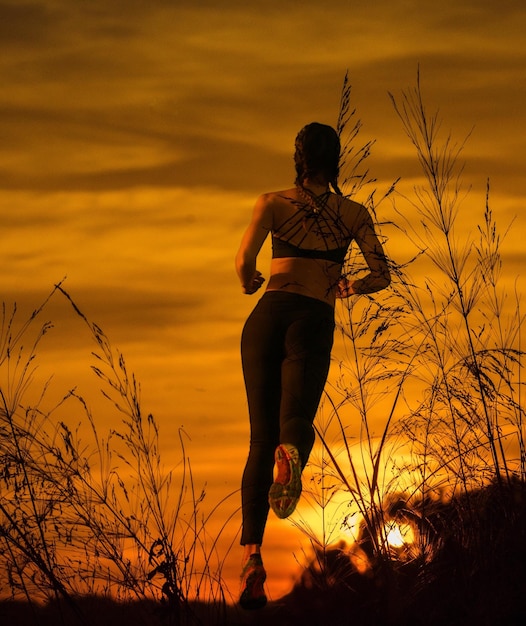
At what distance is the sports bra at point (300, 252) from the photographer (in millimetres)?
4922

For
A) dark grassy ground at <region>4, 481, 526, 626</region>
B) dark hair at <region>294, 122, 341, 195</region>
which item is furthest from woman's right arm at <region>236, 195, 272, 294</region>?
dark grassy ground at <region>4, 481, 526, 626</region>

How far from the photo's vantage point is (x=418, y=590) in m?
4.34

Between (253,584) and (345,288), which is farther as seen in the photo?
(345,288)

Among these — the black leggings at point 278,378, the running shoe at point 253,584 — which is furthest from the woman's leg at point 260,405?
the running shoe at point 253,584

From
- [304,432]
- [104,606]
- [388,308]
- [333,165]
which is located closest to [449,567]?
[304,432]

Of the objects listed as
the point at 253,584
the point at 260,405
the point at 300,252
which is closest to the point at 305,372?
the point at 260,405

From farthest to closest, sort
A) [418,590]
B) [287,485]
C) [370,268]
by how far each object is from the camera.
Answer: [370,268] → [287,485] → [418,590]

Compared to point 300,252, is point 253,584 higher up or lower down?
lower down

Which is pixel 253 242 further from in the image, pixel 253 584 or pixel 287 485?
pixel 253 584

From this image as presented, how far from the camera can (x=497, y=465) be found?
189 inches

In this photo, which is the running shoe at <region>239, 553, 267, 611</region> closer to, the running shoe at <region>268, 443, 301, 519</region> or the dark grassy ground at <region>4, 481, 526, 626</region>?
the dark grassy ground at <region>4, 481, 526, 626</region>

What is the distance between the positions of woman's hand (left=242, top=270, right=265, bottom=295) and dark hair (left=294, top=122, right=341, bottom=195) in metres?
0.54

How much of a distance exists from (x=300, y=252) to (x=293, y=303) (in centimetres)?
25

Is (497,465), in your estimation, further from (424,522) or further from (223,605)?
(223,605)
